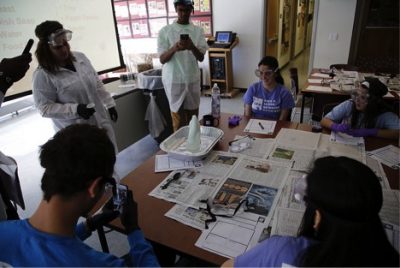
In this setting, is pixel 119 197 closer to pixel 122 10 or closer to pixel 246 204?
pixel 246 204

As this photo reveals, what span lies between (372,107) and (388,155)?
0.45 metres

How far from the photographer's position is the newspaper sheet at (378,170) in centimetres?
121

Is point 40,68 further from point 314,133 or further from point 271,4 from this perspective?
point 271,4

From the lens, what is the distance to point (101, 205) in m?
1.17

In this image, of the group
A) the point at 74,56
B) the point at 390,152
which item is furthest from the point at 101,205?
the point at 390,152

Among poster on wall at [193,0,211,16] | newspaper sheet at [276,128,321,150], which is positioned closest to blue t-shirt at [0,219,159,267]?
newspaper sheet at [276,128,321,150]

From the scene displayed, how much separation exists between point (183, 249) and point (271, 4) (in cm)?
500

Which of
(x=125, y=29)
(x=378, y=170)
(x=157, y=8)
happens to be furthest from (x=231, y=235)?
(x=125, y=29)

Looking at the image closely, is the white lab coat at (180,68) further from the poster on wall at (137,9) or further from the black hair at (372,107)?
the poster on wall at (137,9)

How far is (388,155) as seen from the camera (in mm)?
1450

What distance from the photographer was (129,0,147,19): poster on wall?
17.5 ft

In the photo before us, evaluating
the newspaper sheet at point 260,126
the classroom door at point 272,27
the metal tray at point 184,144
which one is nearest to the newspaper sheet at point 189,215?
the metal tray at point 184,144

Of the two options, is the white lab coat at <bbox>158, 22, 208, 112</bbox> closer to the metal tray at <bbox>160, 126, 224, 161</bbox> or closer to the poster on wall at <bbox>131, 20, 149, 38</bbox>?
the metal tray at <bbox>160, 126, 224, 161</bbox>

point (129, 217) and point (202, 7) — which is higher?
point (202, 7)
